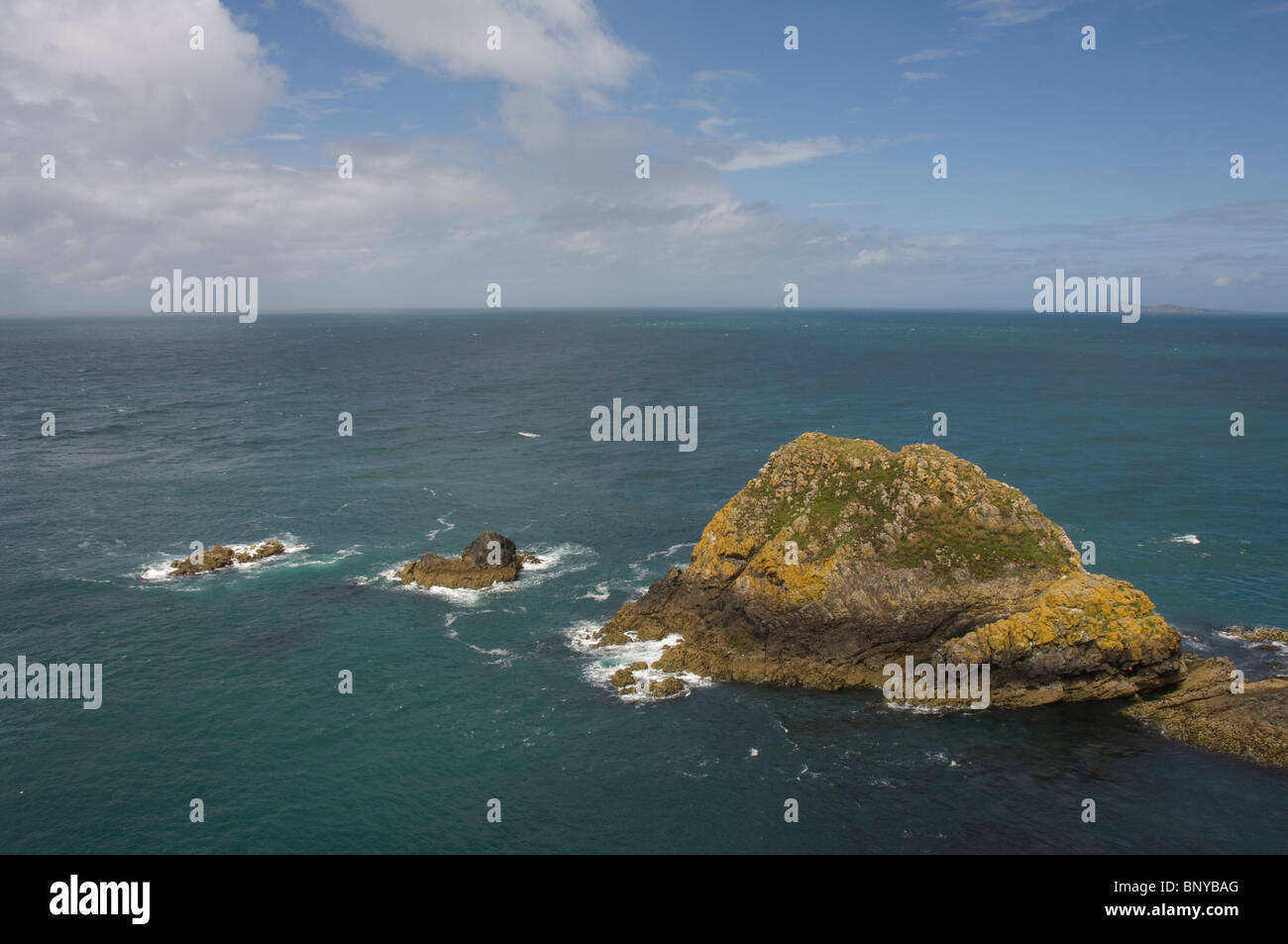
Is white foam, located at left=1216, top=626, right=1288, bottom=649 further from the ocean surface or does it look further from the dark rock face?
the dark rock face

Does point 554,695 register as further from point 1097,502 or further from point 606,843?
point 1097,502

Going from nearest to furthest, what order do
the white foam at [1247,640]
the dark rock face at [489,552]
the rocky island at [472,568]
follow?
1. the white foam at [1247,640]
2. the rocky island at [472,568]
3. the dark rock face at [489,552]

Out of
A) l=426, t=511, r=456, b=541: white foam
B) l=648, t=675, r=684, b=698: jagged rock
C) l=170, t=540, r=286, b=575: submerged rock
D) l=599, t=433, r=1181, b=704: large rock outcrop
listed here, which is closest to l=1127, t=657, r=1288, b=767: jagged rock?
l=599, t=433, r=1181, b=704: large rock outcrop

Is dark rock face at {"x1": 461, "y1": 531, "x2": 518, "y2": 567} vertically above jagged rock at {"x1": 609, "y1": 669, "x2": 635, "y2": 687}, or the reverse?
dark rock face at {"x1": 461, "y1": 531, "x2": 518, "y2": 567}

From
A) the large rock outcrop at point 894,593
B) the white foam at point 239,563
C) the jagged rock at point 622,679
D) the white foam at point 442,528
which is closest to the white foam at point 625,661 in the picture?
the jagged rock at point 622,679

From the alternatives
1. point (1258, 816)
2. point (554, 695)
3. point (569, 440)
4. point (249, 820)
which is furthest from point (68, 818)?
point (569, 440)

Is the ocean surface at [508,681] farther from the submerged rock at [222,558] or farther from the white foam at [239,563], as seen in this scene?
the submerged rock at [222,558]
